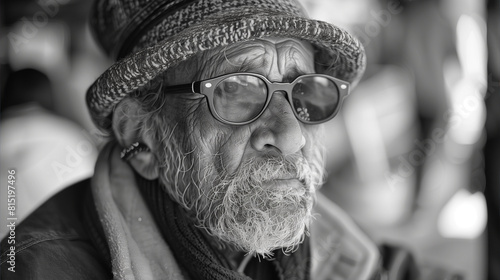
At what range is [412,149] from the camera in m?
4.16

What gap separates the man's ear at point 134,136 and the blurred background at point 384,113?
5.39ft

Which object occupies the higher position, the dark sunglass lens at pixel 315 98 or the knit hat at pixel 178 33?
the knit hat at pixel 178 33

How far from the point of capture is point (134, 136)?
1708 millimetres

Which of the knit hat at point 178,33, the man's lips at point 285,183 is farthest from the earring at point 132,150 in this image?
the man's lips at point 285,183

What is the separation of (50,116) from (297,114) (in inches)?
95.4

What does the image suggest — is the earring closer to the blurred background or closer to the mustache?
the mustache

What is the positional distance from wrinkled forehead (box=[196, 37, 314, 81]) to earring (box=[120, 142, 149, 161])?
31 cm

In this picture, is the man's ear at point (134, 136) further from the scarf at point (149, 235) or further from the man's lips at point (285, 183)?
the man's lips at point (285, 183)

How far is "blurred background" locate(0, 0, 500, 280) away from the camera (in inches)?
133

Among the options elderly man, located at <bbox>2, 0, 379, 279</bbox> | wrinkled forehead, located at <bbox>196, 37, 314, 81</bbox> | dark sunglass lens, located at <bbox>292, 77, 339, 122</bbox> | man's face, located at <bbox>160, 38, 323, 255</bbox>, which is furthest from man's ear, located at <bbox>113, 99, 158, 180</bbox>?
dark sunglass lens, located at <bbox>292, 77, 339, 122</bbox>

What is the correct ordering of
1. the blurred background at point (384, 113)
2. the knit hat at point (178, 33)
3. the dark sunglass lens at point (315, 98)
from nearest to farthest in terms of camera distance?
the knit hat at point (178, 33) → the dark sunglass lens at point (315, 98) → the blurred background at point (384, 113)

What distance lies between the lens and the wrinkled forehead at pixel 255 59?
155cm

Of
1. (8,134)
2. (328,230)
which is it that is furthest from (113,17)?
(8,134)

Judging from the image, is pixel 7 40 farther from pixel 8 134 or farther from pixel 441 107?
pixel 441 107
